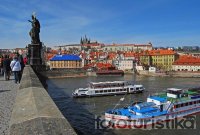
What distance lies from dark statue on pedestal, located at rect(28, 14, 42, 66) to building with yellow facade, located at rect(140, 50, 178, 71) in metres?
78.4

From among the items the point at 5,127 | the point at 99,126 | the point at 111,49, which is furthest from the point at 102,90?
the point at 111,49

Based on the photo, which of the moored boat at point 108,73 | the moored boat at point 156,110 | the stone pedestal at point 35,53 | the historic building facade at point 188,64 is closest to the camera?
the stone pedestal at point 35,53

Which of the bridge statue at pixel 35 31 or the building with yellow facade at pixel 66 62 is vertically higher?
the bridge statue at pixel 35 31

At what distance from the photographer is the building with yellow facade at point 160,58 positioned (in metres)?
90.5

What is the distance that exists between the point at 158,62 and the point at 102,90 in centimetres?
6196

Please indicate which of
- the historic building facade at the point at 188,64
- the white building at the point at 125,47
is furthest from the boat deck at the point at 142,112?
the white building at the point at 125,47

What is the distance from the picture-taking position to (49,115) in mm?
2959

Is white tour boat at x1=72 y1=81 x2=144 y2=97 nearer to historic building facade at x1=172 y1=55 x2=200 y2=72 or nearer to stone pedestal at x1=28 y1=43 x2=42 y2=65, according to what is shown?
stone pedestal at x1=28 y1=43 x2=42 y2=65

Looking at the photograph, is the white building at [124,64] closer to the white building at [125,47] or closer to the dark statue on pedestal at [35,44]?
the white building at [125,47]

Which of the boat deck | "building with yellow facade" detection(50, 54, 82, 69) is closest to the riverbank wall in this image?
"building with yellow facade" detection(50, 54, 82, 69)

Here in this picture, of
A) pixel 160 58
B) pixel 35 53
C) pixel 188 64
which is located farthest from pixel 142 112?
pixel 160 58

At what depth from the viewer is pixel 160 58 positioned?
93.4 m

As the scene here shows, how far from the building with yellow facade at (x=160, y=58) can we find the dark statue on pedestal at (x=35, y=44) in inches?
3087

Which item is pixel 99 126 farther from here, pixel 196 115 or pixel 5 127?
pixel 5 127
